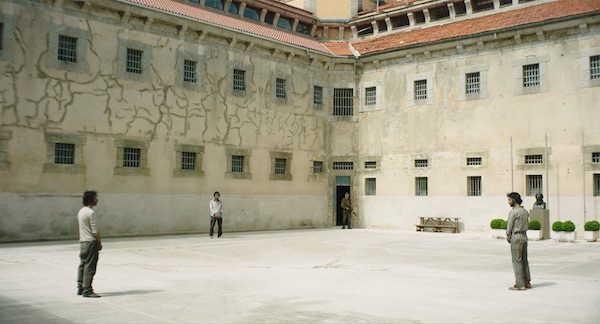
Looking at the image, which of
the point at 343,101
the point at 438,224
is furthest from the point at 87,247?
the point at 343,101

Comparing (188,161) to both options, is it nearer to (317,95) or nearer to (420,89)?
(317,95)

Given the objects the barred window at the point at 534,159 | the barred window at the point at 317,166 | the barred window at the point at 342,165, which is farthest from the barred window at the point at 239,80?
the barred window at the point at 534,159

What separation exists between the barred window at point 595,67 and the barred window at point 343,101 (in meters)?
11.5

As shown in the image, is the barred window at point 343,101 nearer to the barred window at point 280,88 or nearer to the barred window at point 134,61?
the barred window at point 280,88

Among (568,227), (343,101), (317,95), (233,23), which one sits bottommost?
(568,227)

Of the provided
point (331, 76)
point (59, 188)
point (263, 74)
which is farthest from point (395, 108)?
point (59, 188)

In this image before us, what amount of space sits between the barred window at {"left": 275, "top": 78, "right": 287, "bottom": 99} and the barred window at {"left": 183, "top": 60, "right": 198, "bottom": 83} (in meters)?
4.69

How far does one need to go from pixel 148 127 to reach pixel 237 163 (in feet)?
15.7

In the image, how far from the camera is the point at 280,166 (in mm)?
26844

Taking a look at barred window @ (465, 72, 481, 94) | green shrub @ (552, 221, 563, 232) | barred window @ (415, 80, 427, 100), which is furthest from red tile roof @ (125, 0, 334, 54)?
green shrub @ (552, 221, 563, 232)

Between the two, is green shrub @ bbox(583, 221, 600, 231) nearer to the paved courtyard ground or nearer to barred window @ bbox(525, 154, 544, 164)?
the paved courtyard ground

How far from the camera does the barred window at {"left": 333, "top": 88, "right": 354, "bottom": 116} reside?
29.3 m

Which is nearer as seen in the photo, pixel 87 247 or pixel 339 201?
pixel 87 247

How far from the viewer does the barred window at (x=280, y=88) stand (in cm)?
2688
